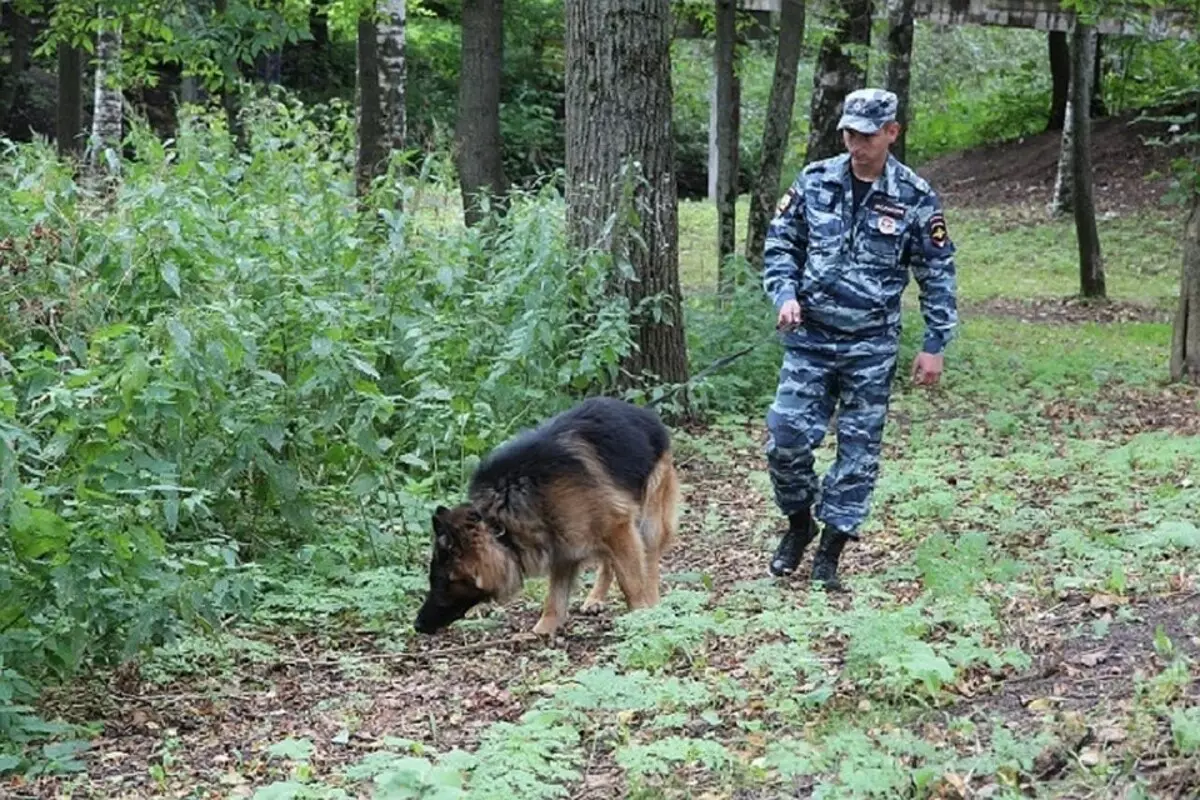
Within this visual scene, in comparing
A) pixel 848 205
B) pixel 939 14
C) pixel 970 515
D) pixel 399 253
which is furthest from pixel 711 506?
pixel 939 14

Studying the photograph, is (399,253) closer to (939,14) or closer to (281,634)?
(281,634)

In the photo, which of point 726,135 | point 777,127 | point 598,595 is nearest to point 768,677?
point 598,595

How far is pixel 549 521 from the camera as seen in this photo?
679cm

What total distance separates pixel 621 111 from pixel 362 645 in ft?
17.1

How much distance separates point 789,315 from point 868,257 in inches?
19.4

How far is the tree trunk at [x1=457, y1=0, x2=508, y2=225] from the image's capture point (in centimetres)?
1475

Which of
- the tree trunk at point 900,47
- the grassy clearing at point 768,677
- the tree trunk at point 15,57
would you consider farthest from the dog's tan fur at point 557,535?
the tree trunk at point 15,57

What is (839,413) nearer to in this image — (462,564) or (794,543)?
(794,543)


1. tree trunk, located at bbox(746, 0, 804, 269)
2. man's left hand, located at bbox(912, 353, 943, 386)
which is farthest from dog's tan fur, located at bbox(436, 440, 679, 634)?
tree trunk, located at bbox(746, 0, 804, 269)

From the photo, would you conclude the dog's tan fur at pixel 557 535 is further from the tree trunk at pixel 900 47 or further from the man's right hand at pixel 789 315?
the tree trunk at pixel 900 47

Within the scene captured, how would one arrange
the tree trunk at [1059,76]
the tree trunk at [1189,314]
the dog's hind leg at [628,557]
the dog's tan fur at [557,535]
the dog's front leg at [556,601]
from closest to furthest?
1. the dog's tan fur at [557,535]
2. the dog's hind leg at [628,557]
3. the dog's front leg at [556,601]
4. the tree trunk at [1189,314]
5. the tree trunk at [1059,76]

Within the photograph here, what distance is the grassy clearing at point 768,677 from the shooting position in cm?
439

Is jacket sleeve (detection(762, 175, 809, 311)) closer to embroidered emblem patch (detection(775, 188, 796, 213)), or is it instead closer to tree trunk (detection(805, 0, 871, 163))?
embroidered emblem patch (detection(775, 188, 796, 213))

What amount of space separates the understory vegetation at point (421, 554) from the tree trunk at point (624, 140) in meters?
0.43
